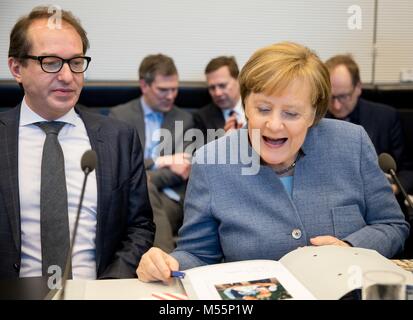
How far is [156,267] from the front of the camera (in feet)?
3.52

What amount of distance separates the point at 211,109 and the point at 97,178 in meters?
1.85

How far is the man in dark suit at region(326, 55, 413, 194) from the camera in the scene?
293 centimetres

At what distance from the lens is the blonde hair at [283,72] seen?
1.26m

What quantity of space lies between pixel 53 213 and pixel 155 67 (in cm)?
192

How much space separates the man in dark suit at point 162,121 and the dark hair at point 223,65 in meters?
0.23

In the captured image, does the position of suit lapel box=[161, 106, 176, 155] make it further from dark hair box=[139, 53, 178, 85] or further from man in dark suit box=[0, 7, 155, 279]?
man in dark suit box=[0, 7, 155, 279]

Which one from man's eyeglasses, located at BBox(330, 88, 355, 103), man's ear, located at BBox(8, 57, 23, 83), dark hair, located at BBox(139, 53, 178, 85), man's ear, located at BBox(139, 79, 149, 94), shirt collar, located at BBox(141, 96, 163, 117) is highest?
man's ear, located at BBox(8, 57, 23, 83)

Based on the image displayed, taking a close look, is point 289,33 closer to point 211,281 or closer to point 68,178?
point 68,178

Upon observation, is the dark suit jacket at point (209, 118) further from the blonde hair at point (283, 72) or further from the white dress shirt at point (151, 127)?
the blonde hair at point (283, 72)

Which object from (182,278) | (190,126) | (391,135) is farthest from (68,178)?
(391,135)

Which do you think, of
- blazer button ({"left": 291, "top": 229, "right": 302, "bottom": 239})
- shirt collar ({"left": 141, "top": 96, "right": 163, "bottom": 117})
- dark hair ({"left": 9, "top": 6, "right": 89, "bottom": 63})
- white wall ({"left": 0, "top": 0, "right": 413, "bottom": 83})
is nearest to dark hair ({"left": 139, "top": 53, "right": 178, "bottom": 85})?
shirt collar ({"left": 141, "top": 96, "right": 163, "bottom": 117})

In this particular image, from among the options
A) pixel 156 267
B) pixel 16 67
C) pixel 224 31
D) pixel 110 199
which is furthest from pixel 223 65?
pixel 156 267

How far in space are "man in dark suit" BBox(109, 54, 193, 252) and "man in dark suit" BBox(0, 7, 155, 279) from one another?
126 centimetres

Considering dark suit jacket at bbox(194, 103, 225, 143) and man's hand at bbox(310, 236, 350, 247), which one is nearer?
→ man's hand at bbox(310, 236, 350, 247)
